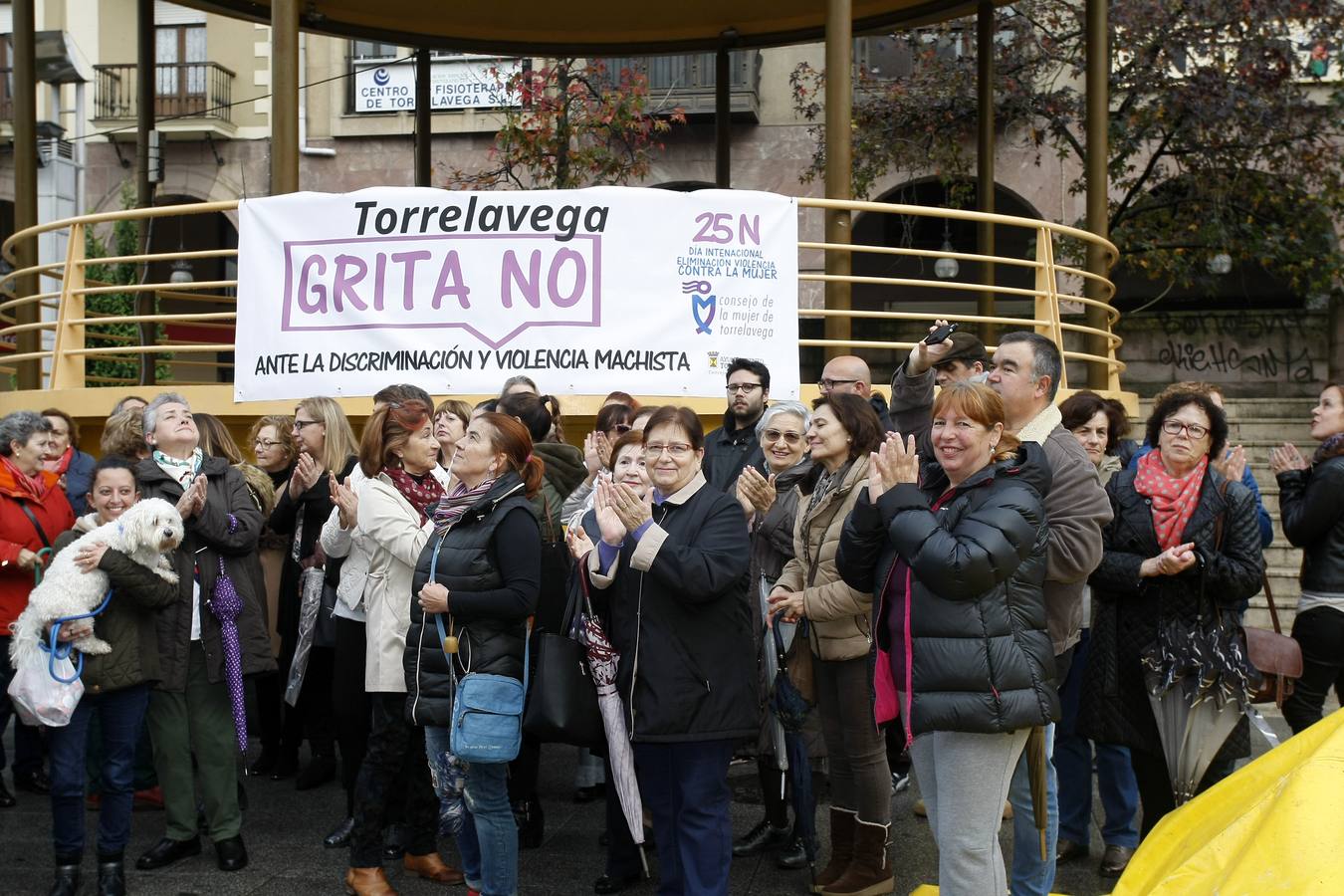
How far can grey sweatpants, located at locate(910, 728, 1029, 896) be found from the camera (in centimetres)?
430

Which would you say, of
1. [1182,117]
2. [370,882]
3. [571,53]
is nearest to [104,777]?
[370,882]

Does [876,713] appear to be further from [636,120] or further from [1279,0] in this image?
[1279,0]

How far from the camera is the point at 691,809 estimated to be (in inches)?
193

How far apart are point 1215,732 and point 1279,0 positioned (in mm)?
13506

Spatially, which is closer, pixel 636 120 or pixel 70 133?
pixel 636 120

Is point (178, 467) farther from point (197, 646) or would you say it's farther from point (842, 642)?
point (842, 642)

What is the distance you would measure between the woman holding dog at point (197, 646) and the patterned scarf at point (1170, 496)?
3.92 m

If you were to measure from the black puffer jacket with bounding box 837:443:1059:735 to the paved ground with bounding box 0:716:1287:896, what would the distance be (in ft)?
6.12

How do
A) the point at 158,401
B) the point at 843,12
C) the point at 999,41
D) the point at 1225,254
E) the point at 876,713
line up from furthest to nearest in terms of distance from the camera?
the point at 999,41, the point at 1225,254, the point at 843,12, the point at 158,401, the point at 876,713

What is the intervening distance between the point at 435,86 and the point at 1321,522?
20.2 m

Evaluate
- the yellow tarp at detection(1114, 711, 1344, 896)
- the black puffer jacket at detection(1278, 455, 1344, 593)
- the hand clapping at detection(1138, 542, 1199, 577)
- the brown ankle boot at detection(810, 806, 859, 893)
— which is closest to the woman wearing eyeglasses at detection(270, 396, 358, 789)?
the brown ankle boot at detection(810, 806, 859, 893)

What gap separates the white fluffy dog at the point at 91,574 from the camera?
216 inches

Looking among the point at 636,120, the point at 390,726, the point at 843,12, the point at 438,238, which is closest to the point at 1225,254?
the point at 636,120

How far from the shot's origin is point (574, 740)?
506 cm
